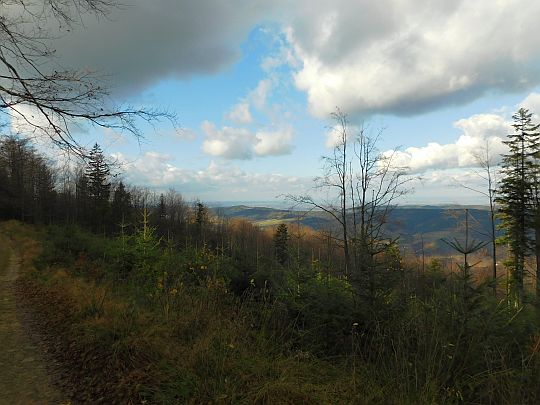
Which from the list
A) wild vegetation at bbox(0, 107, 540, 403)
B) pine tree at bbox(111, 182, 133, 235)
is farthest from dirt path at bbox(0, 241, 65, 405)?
pine tree at bbox(111, 182, 133, 235)

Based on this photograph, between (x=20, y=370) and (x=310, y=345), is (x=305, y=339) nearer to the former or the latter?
(x=310, y=345)

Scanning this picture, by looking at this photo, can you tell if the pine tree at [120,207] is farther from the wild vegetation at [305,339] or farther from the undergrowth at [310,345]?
the undergrowth at [310,345]

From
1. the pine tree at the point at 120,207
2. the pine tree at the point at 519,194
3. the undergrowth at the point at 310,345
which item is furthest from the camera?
the pine tree at the point at 120,207

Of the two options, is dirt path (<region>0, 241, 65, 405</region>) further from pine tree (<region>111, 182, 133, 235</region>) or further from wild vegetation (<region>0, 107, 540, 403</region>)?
pine tree (<region>111, 182, 133, 235</region>)

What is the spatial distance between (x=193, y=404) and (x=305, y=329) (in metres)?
3.13

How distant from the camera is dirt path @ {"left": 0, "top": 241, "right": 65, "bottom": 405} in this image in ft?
11.9

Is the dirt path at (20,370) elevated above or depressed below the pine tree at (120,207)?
below

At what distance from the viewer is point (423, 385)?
3.84 meters

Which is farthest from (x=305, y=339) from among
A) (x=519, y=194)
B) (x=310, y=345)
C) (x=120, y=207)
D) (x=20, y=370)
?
(x=120, y=207)

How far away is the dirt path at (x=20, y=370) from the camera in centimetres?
364

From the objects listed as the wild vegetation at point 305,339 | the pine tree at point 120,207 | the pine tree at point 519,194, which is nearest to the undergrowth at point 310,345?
the wild vegetation at point 305,339

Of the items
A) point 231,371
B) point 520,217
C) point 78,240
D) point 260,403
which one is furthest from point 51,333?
point 520,217

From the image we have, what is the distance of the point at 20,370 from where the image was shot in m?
4.24

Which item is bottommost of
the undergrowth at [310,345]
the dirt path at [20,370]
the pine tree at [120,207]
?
the dirt path at [20,370]
